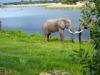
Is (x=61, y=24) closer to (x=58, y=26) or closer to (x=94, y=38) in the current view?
(x=58, y=26)

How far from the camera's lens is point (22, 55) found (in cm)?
1395

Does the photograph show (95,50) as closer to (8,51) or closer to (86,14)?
(86,14)

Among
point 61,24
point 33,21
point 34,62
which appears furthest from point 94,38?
point 33,21

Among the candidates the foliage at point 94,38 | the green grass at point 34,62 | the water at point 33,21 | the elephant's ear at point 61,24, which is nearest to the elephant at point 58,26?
the elephant's ear at point 61,24

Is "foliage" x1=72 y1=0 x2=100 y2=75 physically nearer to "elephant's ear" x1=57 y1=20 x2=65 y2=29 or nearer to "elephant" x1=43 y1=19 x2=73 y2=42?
"elephant" x1=43 y1=19 x2=73 y2=42

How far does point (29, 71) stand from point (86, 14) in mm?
5731

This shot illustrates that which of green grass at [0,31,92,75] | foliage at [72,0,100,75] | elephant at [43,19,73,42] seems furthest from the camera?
elephant at [43,19,73,42]

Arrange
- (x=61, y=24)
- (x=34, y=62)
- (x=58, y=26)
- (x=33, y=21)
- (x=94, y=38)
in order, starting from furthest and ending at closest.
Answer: (x=33, y=21) → (x=58, y=26) → (x=61, y=24) → (x=34, y=62) → (x=94, y=38)

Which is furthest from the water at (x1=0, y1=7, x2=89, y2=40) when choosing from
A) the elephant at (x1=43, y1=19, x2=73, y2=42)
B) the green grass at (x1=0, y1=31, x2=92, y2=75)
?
the green grass at (x1=0, y1=31, x2=92, y2=75)

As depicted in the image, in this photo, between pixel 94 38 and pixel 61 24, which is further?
pixel 61 24

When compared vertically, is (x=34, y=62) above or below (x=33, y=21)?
above

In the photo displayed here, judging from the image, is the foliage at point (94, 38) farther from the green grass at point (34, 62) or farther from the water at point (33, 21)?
the water at point (33, 21)

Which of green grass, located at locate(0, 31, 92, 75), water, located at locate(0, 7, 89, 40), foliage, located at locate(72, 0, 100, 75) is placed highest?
foliage, located at locate(72, 0, 100, 75)

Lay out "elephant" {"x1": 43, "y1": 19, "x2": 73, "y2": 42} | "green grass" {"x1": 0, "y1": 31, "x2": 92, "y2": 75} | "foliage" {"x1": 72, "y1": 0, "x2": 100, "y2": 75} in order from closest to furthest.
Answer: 1. "foliage" {"x1": 72, "y1": 0, "x2": 100, "y2": 75}
2. "green grass" {"x1": 0, "y1": 31, "x2": 92, "y2": 75}
3. "elephant" {"x1": 43, "y1": 19, "x2": 73, "y2": 42}
